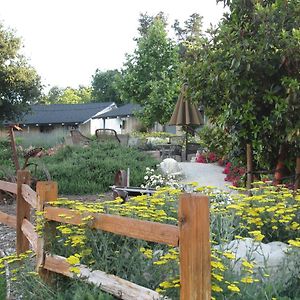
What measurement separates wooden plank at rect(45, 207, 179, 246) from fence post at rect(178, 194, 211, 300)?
102 mm

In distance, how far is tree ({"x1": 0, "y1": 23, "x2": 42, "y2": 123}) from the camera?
28.2 m

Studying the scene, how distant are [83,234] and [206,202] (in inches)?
48.6

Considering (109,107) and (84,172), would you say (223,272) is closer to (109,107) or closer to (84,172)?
(84,172)

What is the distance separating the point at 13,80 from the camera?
28.4 metres

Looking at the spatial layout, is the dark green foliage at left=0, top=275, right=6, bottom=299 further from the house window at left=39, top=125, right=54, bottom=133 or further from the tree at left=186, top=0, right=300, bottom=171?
the house window at left=39, top=125, right=54, bottom=133

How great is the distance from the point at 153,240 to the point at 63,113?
46.7m

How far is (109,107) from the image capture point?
5078cm

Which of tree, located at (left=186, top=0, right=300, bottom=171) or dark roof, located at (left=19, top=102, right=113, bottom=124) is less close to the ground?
dark roof, located at (left=19, top=102, right=113, bottom=124)

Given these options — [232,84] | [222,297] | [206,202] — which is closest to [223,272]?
[222,297]

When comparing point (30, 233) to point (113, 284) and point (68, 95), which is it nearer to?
point (113, 284)

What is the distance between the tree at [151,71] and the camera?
29.1 metres

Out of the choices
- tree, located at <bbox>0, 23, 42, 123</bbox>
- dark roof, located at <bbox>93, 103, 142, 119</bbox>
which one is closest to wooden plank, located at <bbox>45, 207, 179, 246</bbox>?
tree, located at <bbox>0, 23, 42, 123</bbox>

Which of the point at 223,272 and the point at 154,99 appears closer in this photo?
the point at 223,272

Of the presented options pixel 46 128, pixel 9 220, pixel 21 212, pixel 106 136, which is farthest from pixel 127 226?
pixel 46 128
